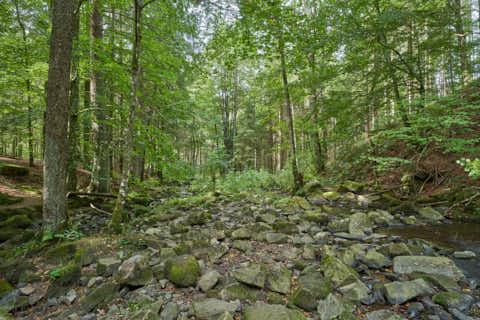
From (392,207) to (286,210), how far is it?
3.39 metres

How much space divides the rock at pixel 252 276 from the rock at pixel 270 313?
47cm

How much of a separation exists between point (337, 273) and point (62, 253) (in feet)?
14.5

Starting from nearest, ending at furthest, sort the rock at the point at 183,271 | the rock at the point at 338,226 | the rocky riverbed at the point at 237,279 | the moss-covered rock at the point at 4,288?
1. the rocky riverbed at the point at 237,279
2. the moss-covered rock at the point at 4,288
3. the rock at the point at 183,271
4. the rock at the point at 338,226

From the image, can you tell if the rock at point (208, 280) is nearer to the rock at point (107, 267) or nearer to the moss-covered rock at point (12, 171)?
the rock at point (107, 267)

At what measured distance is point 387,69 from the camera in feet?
25.3

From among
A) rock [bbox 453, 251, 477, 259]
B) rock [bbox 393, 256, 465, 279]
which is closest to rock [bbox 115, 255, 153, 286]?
rock [bbox 393, 256, 465, 279]

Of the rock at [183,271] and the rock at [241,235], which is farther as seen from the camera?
the rock at [241,235]

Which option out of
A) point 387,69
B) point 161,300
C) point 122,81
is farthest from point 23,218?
point 387,69

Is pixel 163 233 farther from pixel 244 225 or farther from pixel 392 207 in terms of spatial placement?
pixel 392 207

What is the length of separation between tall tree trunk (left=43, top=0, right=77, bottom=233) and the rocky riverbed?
0.75 meters

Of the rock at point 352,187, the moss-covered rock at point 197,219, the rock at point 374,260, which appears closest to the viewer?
the rock at point 374,260

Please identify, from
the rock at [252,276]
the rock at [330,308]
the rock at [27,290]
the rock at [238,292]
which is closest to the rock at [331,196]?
the rock at [252,276]

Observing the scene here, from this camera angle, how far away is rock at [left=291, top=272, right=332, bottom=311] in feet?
7.70

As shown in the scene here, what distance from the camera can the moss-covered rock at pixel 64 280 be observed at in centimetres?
271
